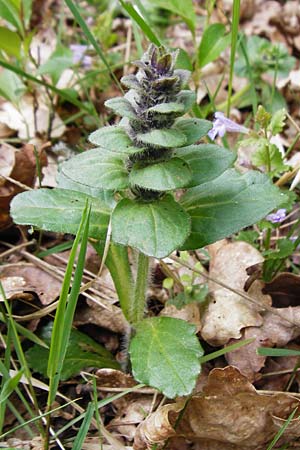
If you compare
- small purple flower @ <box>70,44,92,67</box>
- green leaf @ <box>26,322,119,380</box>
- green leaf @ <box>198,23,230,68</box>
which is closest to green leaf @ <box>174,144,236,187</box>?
green leaf @ <box>26,322,119,380</box>

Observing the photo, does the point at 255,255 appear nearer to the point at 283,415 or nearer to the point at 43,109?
the point at 283,415

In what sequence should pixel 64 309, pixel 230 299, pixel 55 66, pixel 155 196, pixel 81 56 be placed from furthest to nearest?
pixel 81 56 → pixel 55 66 → pixel 230 299 → pixel 155 196 → pixel 64 309

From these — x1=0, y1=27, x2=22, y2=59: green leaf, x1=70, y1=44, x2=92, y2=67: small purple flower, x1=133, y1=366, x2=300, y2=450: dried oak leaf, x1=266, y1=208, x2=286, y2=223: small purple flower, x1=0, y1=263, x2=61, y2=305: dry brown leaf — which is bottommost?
x1=133, y1=366, x2=300, y2=450: dried oak leaf

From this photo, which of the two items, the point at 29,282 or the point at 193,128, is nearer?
the point at 193,128

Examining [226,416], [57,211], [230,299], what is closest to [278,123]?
[230,299]

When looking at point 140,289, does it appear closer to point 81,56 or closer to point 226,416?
point 226,416

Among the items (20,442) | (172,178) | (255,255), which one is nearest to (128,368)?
(20,442)

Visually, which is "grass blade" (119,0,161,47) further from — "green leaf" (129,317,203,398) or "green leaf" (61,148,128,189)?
"green leaf" (129,317,203,398)

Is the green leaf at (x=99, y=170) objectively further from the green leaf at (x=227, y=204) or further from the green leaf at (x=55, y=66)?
the green leaf at (x=55, y=66)
